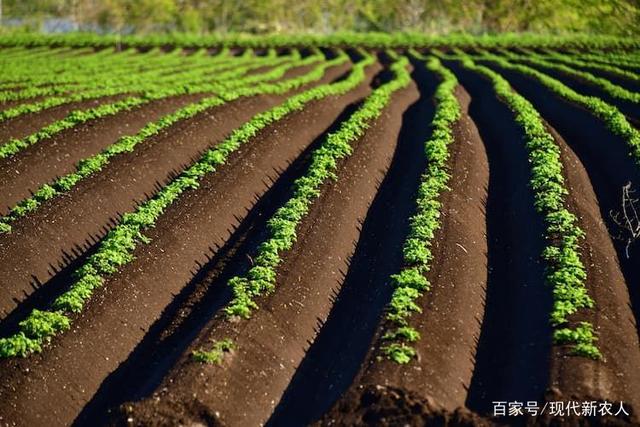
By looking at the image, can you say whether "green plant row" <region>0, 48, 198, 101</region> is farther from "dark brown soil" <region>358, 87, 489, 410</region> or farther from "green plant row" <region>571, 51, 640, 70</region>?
"green plant row" <region>571, 51, 640, 70</region>

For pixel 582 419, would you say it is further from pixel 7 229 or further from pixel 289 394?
pixel 7 229

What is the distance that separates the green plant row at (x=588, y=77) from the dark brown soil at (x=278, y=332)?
762 inches

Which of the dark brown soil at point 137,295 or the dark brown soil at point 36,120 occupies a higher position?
the dark brown soil at point 137,295

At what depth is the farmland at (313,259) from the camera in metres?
14.8

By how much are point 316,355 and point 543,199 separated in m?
10.5

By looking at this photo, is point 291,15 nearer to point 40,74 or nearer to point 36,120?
point 40,74

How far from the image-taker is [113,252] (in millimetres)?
19375

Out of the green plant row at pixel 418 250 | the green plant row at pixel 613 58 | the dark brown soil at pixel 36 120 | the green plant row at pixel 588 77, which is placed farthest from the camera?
the green plant row at pixel 613 58

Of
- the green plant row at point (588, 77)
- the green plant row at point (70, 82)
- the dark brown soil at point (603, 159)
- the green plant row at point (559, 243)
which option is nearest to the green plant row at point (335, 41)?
the green plant row at point (588, 77)

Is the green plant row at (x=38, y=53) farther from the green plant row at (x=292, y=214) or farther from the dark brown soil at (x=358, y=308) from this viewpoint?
the dark brown soil at (x=358, y=308)

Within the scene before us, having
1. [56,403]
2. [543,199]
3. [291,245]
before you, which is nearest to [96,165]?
[291,245]

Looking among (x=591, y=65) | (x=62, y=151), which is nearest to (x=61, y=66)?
(x=62, y=151)

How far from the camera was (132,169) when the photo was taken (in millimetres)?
26141

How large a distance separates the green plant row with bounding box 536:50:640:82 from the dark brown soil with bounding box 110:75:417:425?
27.2 metres
